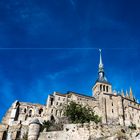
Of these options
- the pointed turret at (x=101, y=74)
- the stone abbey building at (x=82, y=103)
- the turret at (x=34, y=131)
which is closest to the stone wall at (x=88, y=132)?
the turret at (x=34, y=131)

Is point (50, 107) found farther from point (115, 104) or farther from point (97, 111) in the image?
point (115, 104)

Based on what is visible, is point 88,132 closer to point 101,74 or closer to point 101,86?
point 101,86

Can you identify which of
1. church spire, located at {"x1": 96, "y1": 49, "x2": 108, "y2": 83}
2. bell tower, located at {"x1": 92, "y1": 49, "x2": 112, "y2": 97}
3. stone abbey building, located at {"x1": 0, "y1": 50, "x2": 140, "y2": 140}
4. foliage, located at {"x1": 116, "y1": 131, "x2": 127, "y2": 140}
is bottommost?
foliage, located at {"x1": 116, "y1": 131, "x2": 127, "y2": 140}

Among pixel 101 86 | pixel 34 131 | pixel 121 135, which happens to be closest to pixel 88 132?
pixel 121 135

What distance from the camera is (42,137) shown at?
863 inches

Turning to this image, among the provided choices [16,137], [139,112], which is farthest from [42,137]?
[139,112]

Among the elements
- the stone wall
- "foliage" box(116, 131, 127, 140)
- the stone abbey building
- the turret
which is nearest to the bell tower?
the stone abbey building

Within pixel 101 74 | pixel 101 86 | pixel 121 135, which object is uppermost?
pixel 101 74

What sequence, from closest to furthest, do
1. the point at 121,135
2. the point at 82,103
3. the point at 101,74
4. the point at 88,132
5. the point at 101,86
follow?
1. the point at 121,135
2. the point at 88,132
3. the point at 82,103
4. the point at 101,86
5. the point at 101,74

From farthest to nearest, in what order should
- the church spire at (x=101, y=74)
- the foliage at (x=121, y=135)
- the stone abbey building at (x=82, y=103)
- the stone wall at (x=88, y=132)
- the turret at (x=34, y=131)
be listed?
the church spire at (x=101, y=74) → the stone abbey building at (x=82, y=103) → the turret at (x=34, y=131) → the stone wall at (x=88, y=132) → the foliage at (x=121, y=135)

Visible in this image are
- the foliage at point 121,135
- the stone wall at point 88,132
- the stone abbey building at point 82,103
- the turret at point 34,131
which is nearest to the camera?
the foliage at point 121,135

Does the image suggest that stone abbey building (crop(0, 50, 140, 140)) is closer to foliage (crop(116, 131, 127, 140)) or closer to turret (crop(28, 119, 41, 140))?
turret (crop(28, 119, 41, 140))

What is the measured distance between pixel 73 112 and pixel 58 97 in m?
31.1

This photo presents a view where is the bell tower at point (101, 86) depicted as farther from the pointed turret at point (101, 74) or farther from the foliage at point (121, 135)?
the foliage at point (121, 135)
